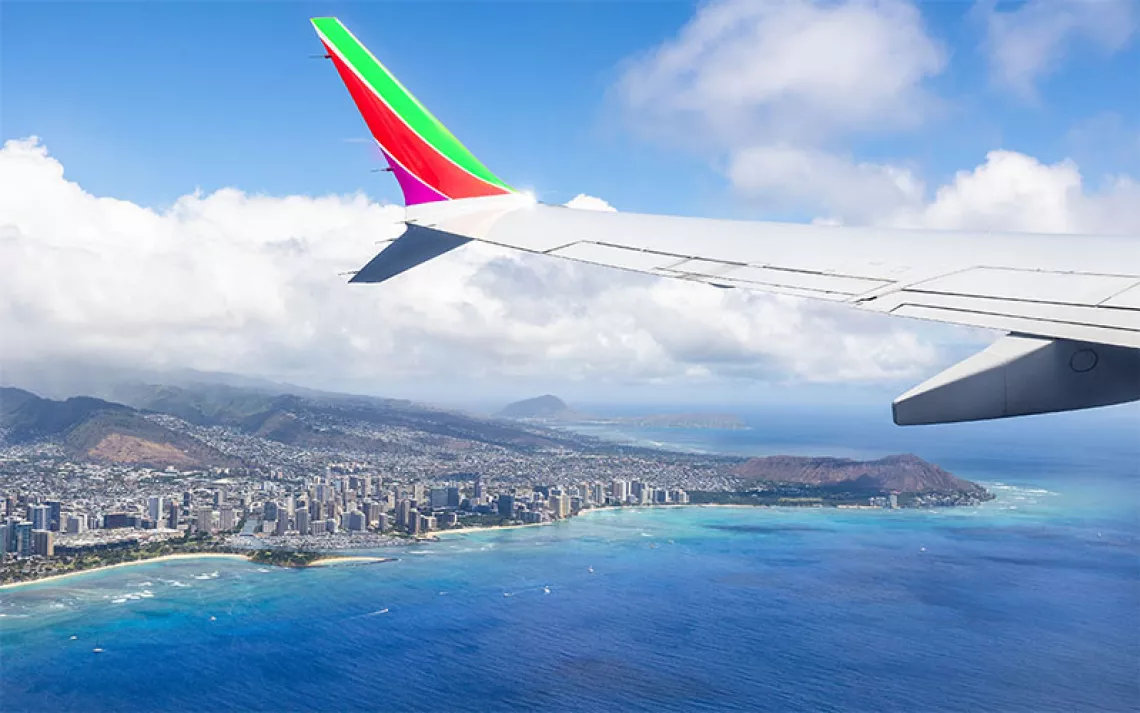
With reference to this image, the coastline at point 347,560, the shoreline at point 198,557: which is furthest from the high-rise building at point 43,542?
the coastline at point 347,560

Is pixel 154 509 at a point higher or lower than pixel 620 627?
higher

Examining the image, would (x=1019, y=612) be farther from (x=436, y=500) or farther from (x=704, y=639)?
(x=436, y=500)

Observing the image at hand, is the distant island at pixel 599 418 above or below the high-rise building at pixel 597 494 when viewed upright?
above

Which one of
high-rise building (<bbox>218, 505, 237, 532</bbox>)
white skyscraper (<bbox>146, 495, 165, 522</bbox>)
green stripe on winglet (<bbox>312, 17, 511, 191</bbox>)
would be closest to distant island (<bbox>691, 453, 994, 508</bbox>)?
high-rise building (<bbox>218, 505, 237, 532</bbox>)

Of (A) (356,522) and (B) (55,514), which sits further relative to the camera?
(A) (356,522)

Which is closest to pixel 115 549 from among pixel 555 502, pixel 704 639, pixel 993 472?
pixel 555 502

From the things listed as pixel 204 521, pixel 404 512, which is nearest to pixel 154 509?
pixel 204 521

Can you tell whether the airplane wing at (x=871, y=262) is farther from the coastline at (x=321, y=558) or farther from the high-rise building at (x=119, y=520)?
the high-rise building at (x=119, y=520)

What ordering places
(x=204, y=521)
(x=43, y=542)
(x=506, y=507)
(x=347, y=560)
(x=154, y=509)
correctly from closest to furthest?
(x=43, y=542) < (x=347, y=560) < (x=204, y=521) < (x=154, y=509) < (x=506, y=507)

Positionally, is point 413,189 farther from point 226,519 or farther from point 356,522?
point 226,519
